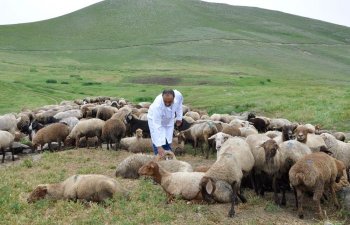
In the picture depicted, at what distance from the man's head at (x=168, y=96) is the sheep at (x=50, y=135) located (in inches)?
311

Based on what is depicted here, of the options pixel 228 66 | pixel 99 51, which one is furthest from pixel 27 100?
pixel 99 51

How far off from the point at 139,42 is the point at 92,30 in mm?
12898

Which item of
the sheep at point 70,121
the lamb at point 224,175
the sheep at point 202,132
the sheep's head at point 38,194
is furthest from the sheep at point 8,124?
the lamb at point 224,175

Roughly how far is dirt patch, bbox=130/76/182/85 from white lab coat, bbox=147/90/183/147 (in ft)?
138

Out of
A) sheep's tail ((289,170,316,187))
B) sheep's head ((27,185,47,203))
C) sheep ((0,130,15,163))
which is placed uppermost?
sheep's tail ((289,170,316,187))

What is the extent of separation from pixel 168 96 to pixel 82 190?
307 cm

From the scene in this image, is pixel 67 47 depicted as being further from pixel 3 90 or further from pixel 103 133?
pixel 103 133

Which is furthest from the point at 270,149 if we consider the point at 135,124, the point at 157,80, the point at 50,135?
the point at 157,80

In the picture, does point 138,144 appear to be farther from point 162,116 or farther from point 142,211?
point 142,211

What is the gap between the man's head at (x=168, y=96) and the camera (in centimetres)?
1182

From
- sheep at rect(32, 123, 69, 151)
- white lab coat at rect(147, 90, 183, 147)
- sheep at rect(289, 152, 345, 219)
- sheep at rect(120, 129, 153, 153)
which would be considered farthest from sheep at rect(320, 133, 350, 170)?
sheep at rect(32, 123, 69, 151)

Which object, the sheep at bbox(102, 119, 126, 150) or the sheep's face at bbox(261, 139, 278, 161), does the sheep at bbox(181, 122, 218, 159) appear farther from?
the sheep's face at bbox(261, 139, 278, 161)

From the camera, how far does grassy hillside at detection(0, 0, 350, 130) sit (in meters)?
36.8

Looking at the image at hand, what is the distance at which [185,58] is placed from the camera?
81.5 meters
